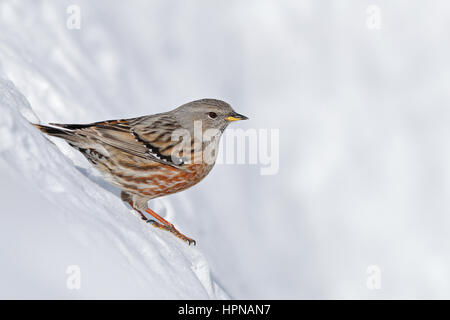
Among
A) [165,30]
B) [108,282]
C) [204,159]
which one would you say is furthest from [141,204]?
[165,30]

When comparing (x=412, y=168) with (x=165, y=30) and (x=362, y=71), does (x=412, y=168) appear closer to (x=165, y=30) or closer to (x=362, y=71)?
(x=362, y=71)

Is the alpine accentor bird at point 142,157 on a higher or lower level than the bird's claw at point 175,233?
higher

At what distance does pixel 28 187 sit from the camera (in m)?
4.05

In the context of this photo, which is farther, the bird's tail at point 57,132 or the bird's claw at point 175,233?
the bird's claw at point 175,233

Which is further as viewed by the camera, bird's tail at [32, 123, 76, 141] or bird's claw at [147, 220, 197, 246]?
bird's claw at [147, 220, 197, 246]

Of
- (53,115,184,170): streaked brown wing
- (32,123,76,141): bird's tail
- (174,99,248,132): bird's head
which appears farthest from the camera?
(174,99,248,132): bird's head

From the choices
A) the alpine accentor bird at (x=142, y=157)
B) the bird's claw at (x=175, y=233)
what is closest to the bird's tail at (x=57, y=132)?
the alpine accentor bird at (x=142, y=157)

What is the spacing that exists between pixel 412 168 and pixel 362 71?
8.03ft

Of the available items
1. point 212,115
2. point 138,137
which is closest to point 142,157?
point 138,137
